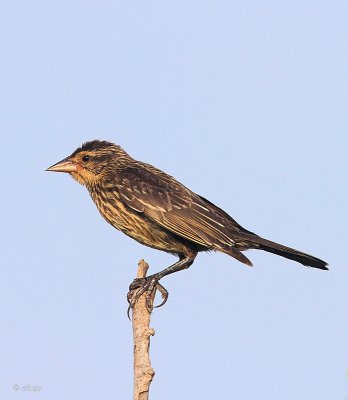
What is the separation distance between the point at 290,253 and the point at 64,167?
98.5 inches

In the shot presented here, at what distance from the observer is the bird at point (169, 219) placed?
840cm

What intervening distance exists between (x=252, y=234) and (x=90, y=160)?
187 cm

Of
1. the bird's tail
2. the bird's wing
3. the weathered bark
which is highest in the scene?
the bird's wing

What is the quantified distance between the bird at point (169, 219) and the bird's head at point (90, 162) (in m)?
0.06

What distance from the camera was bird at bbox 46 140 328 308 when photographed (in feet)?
27.6

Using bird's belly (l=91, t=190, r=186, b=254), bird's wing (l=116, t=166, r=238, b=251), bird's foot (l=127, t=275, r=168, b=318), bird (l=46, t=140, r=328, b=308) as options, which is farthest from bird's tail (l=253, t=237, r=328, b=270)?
bird's foot (l=127, t=275, r=168, b=318)

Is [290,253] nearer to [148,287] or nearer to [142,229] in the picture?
[142,229]

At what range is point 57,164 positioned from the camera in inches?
368

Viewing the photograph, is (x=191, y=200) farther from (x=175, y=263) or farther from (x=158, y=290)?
(x=158, y=290)

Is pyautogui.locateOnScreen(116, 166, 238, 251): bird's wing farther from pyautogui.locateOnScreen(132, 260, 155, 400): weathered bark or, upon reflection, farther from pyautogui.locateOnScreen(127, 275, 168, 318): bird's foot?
pyautogui.locateOnScreen(132, 260, 155, 400): weathered bark

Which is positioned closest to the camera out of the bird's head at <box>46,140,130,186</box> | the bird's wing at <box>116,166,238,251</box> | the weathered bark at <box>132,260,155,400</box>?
the weathered bark at <box>132,260,155,400</box>

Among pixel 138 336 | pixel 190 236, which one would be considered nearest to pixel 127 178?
pixel 190 236

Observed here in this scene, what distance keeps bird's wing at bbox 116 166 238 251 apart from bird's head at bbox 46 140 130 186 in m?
0.32

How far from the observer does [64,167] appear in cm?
932
